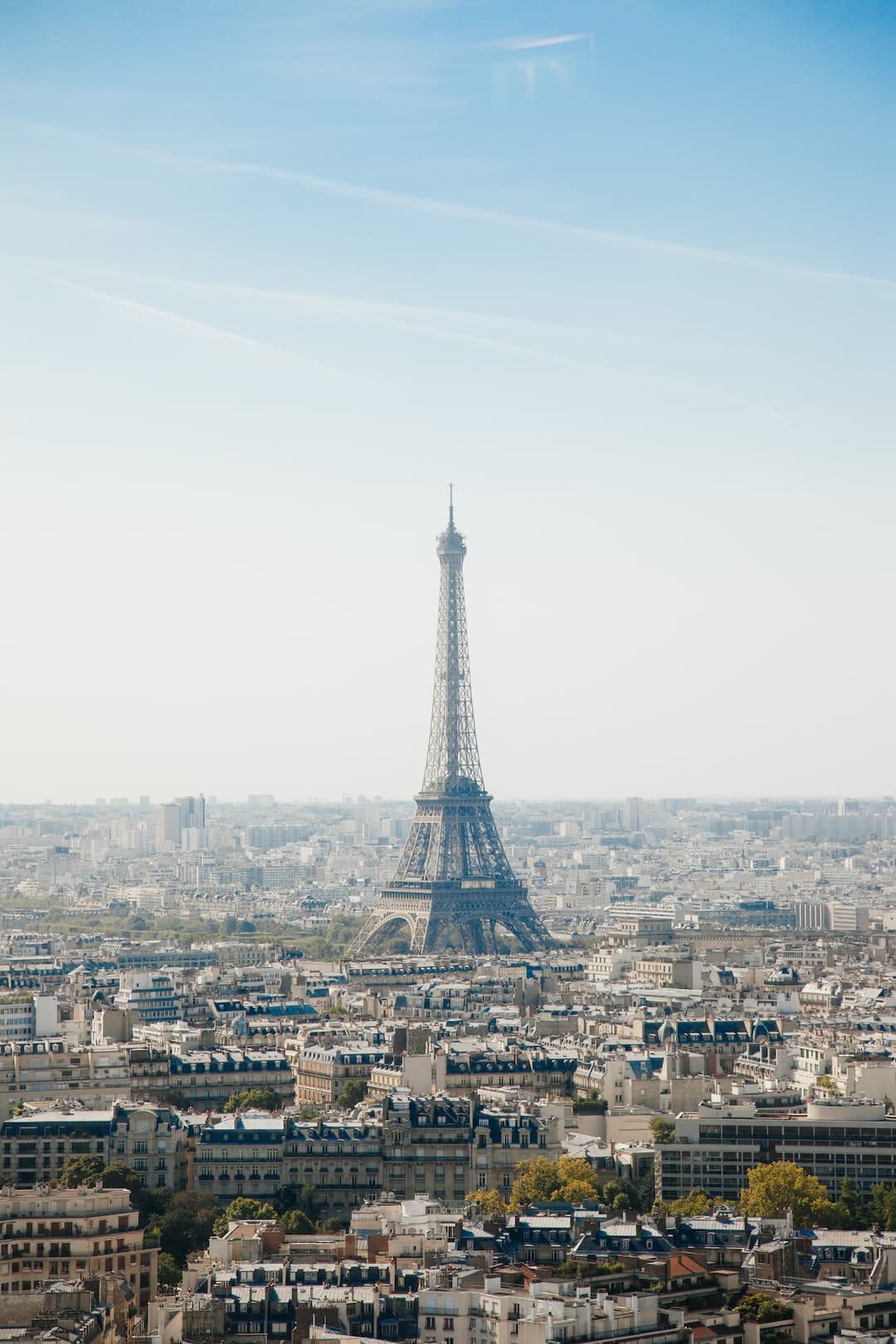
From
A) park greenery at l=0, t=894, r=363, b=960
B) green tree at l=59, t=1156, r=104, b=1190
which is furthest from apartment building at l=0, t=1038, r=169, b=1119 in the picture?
park greenery at l=0, t=894, r=363, b=960

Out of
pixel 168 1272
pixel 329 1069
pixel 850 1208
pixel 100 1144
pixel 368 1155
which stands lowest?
pixel 168 1272

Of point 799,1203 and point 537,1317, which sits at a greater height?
point 799,1203

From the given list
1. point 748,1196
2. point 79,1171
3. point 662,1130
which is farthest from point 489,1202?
point 662,1130

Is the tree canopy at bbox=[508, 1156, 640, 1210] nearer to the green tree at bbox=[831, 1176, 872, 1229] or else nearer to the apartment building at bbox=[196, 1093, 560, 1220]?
the apartment building at bbox=[196, 1093, 560, 1220]

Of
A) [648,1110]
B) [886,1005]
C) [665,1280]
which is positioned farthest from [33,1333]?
[886,1005]

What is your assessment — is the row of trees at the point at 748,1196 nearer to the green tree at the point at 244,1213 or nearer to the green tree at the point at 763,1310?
the green tree at the point at 244,1213

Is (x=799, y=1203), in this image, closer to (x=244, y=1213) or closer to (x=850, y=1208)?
(x=850, y=1208)

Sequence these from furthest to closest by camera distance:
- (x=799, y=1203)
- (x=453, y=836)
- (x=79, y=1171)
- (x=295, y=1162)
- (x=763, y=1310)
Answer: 1. (x=453, y=836)
2. (x=295, y=1162)
3. (x=79, y=1171)
4. (x=799, y=1203)
5. (x=763, y=1310)

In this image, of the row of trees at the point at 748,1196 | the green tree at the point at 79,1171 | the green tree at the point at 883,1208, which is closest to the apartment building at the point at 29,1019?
the green tree at the point at 79,1171
